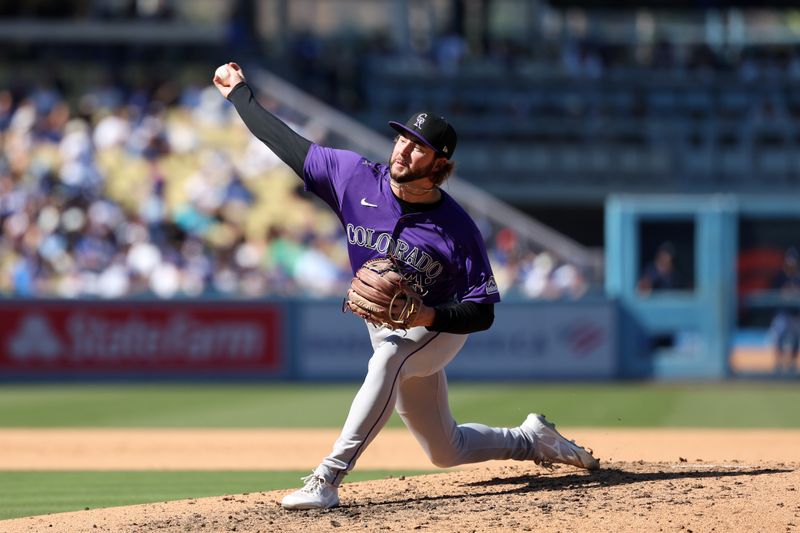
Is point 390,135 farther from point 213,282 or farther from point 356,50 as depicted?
point 213,282

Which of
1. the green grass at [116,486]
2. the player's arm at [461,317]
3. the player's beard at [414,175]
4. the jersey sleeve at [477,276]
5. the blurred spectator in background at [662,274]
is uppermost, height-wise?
the blurred spectator in background at [662,274]

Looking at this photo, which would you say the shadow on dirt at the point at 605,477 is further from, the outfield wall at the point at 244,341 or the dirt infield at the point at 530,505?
the outfield wall at the point at 244,341

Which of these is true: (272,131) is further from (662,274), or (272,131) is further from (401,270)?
(662,274)

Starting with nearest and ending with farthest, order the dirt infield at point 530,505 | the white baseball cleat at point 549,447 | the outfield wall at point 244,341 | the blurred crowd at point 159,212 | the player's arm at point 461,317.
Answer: the dirt infield at point 530,505
the player's arm at point 461,317
the white baseball cleat at point 549,447
the outfield wall at point 244,341
the blurred crowd at point 159,212

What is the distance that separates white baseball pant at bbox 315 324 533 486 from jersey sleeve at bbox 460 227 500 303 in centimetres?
25

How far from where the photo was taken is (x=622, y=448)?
913 cm

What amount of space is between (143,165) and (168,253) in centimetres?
304

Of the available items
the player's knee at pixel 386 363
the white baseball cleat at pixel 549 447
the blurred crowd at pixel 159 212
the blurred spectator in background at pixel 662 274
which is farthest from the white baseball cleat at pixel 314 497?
the blurred spectator in background at pixel 662 274

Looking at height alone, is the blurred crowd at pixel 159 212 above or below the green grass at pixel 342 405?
above

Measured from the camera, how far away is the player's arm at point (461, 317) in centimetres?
566

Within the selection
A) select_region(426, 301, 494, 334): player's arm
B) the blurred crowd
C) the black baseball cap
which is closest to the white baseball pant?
select_region(426, 301, 494, 334): player's arm

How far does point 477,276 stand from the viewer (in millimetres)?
5797

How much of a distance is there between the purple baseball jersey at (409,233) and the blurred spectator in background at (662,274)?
1103 cm

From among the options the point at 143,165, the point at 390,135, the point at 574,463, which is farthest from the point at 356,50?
the point at 574,463
